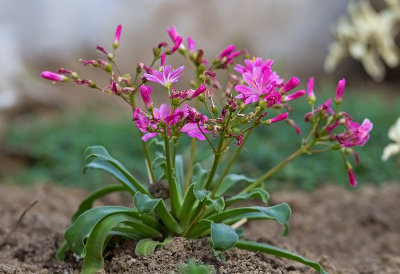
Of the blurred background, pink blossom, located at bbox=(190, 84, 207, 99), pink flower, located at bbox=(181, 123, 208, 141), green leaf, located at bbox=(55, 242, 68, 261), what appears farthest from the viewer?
the blurred background

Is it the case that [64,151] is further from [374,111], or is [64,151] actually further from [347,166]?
[347,166]

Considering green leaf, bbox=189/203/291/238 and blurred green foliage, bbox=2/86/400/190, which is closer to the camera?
green leaf, bbox=189/203/291/238

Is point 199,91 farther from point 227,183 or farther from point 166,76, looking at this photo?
point 227,183

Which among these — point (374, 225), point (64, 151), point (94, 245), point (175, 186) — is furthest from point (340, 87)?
point (64, 151)

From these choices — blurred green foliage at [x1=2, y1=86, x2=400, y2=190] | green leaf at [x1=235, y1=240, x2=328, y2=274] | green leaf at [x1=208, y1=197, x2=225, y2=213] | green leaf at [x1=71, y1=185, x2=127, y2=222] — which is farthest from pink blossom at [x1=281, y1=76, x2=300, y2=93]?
blurred green foliage at [x1=2, y1=86, x2=400, y2=190]

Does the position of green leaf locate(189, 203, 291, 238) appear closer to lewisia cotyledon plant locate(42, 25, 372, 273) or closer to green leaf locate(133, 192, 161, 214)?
lewisia cotyledon plant locate(42, 25, 372, 273)

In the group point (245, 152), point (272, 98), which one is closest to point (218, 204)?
point (272, 98)
